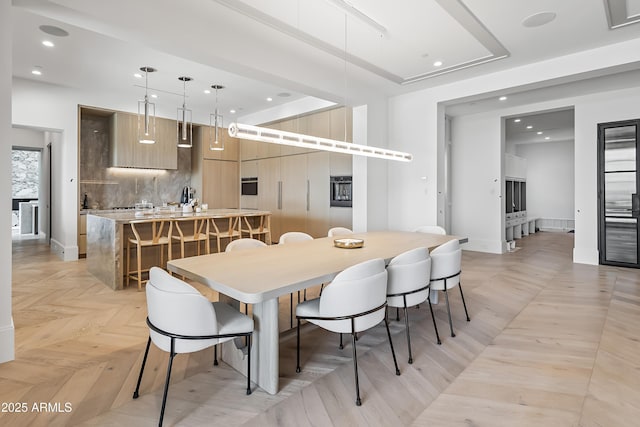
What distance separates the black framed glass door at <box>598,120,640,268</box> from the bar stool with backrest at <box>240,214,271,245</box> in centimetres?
548

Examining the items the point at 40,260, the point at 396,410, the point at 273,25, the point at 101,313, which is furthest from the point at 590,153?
the point at 40,260

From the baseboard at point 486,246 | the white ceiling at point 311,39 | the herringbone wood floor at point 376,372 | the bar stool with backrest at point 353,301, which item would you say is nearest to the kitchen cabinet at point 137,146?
the white ceiling at point 311,39

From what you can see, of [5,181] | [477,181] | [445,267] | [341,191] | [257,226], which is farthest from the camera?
[477,181]

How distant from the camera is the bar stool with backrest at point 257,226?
5859mm

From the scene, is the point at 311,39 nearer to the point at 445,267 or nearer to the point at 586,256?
the point at 445,267

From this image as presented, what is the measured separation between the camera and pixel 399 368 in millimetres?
2385

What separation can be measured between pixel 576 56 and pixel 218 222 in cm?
535

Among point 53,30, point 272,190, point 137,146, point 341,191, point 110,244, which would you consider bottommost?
point 110,244

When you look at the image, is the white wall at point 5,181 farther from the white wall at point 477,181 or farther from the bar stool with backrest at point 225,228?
the white wall at point 477,181

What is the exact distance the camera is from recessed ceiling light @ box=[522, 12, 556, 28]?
3.46 m

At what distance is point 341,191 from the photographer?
6473 millimetres

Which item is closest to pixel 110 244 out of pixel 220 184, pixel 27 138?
pixel 220 184

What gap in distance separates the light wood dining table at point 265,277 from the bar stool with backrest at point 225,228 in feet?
8.50

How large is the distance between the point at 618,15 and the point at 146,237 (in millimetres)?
5891
